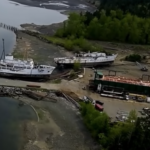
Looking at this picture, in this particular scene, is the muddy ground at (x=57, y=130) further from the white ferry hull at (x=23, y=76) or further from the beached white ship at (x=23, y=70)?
the beached white ship at (x=23, y=70)

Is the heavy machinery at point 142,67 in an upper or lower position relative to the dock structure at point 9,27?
lower

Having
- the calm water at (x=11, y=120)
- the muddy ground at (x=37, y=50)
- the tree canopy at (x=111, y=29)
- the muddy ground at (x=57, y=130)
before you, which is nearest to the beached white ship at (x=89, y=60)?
the muddy ground at (x=37, y=50)

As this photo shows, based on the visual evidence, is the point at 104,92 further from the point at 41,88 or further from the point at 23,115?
the point at 23,115

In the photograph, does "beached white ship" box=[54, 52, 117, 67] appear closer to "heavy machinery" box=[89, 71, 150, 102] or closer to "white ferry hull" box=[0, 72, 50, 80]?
"white ferry hull" box=[0, 72, 50, 80]

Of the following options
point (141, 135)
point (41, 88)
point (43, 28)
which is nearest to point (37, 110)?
point (41, 88)

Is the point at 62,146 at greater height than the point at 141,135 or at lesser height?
lesser

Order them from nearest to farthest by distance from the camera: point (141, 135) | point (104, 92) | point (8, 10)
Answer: point (141, 135) → point (104, 92) → point (8, 10)

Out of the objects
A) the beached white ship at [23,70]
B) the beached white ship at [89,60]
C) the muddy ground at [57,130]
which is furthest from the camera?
the beached white ship at [89,60]
